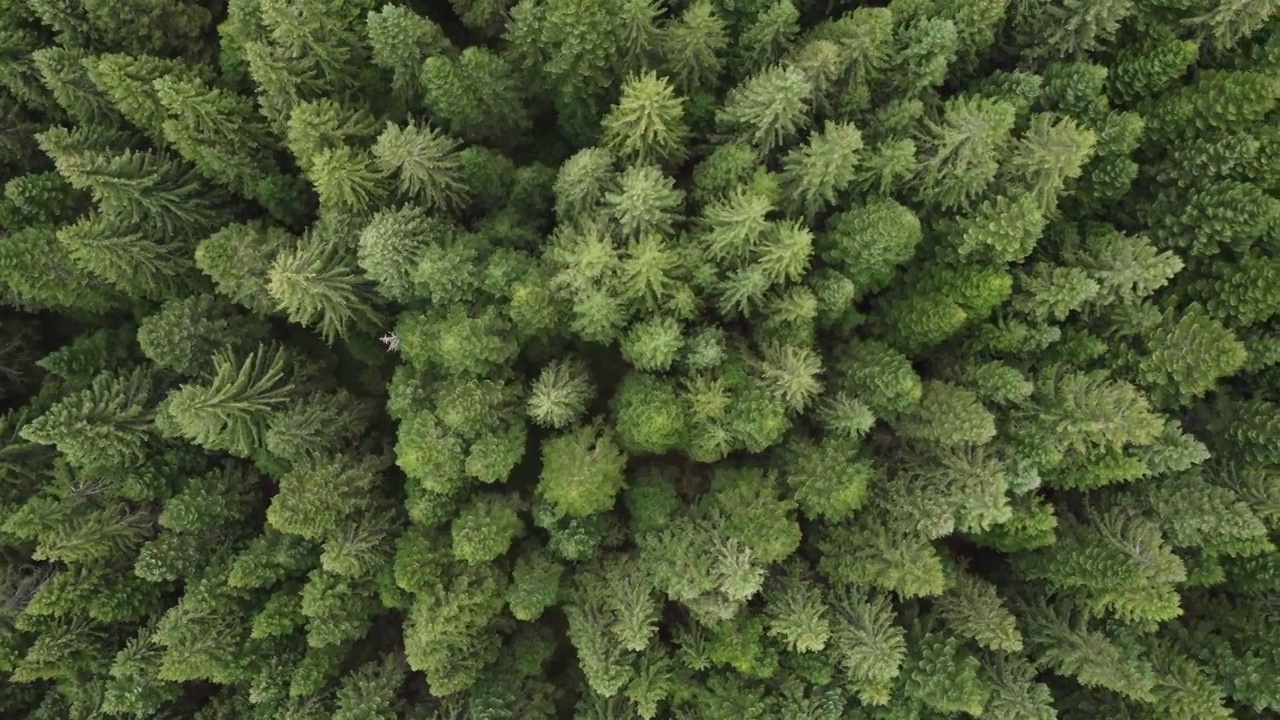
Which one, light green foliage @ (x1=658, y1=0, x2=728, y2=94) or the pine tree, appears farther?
the pine tree

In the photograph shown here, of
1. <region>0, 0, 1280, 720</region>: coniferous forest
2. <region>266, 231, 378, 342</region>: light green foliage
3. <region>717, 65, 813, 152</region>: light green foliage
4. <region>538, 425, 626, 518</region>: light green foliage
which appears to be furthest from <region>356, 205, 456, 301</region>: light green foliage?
<region>717, 65, 813, 152</region>: light green foliage

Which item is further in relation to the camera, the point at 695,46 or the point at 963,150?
the point at 695,46

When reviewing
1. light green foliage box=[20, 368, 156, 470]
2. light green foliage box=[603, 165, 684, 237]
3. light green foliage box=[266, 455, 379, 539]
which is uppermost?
light green foliage box=[603, 165, 684, 237]

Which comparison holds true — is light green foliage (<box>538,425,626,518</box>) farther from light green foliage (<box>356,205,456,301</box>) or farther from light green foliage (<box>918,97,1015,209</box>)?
light green foliage (<box>918,97,1015,209</box>)

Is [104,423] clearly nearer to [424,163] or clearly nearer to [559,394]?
[424,163]

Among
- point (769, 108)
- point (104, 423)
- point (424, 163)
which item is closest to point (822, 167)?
point (769, 108)

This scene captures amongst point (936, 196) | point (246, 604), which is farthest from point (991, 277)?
point (246, 604)

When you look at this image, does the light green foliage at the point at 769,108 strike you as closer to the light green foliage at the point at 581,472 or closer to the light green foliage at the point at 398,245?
the light green foliage at the point at 398,245

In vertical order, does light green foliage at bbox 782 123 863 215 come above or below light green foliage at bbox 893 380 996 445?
above

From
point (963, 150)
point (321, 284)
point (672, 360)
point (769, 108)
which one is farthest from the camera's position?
point (672, 360)
